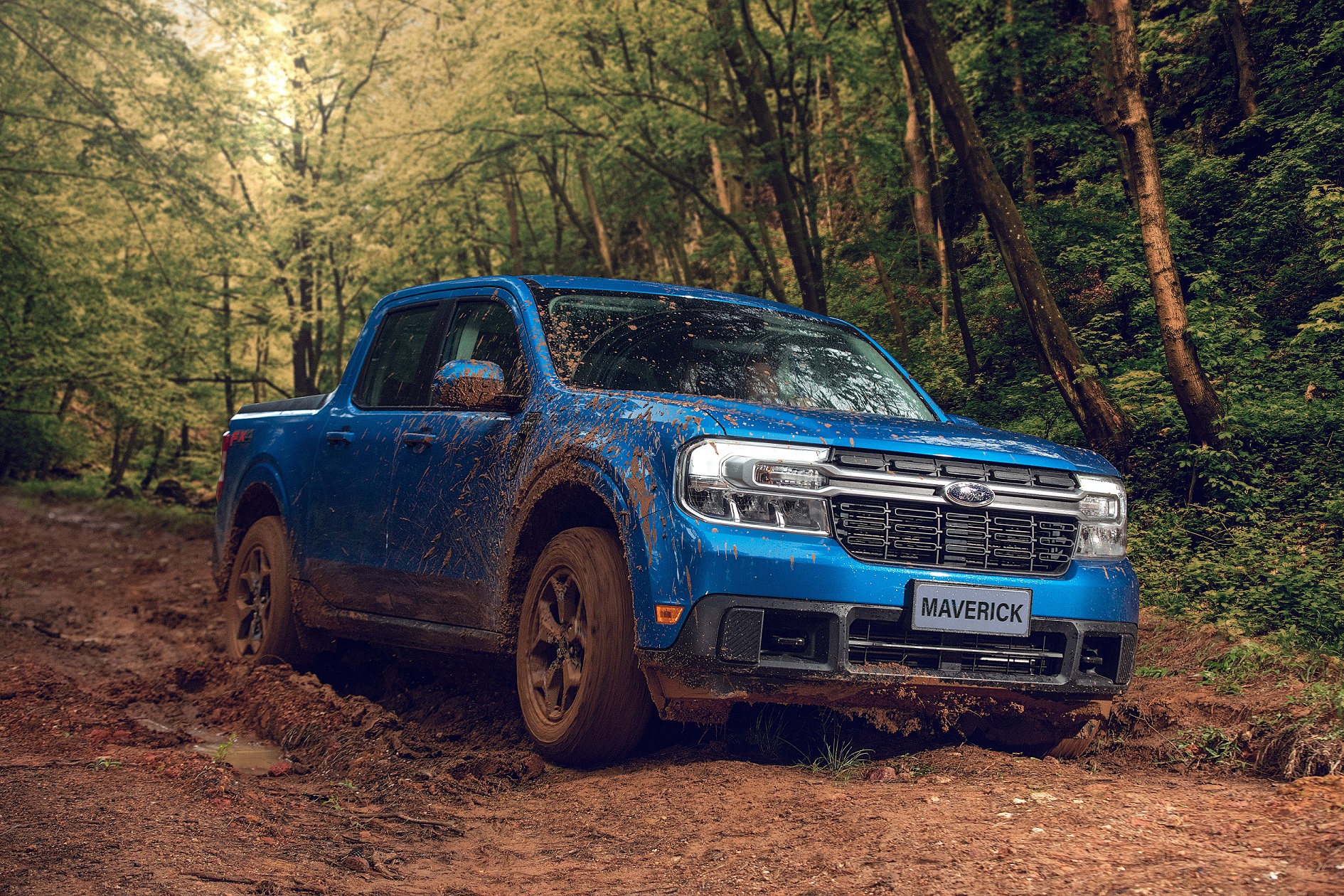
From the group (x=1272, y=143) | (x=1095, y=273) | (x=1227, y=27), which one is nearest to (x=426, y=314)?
(x=1095, y=273)

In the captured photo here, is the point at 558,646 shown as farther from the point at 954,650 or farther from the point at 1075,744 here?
the point at 1075,744

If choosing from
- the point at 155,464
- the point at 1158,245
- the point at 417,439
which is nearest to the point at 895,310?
the point at 1158,245

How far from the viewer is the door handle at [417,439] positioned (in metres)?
5.53

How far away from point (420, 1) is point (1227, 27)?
18.2 meters

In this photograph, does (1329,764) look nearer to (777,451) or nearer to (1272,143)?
(777,451)

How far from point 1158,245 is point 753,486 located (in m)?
5.86

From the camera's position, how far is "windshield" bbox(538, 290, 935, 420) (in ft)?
16.5

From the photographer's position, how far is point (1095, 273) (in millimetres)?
11672

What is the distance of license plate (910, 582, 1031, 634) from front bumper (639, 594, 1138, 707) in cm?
6

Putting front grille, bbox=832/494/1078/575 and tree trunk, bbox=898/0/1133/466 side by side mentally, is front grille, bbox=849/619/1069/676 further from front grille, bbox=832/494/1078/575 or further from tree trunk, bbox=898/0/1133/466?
tree trunk, bbox=898/0/1133/466

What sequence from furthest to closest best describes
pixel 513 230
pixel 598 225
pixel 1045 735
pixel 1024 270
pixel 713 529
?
pixel 513 230 < pixel 598 225 < pixel 1024 270 < pixel 1045 735 < pixel 713 529

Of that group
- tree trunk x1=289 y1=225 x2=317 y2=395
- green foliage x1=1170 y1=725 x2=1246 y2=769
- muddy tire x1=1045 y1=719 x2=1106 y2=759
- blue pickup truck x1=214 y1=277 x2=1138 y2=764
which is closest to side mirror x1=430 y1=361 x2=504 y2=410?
blue pickup truck x1=214 y1=277 x2=1138 y2=764

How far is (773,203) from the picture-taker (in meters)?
14.5

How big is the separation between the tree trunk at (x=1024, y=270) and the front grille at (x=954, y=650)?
4.96 meters
